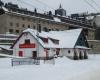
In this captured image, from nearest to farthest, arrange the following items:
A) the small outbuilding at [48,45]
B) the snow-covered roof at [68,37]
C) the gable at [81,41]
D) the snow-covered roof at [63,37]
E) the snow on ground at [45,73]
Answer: the snow on ground at [45,73] < the small outbuilding at [48,45] < the snow-covered roof at [63,37] < the snow-covered roof at [68,37] < the gable at [81,41]

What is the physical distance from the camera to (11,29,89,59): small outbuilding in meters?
45.8

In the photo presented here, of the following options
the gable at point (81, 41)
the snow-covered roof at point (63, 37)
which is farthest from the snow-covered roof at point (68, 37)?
the gable at point (81, 41)

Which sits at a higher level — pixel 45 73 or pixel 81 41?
pixel 81 41

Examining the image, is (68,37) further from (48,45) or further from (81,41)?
(48,45)

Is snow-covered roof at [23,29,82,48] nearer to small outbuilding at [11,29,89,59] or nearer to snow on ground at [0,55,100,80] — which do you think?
small outbuilding at [11,29,89,59]

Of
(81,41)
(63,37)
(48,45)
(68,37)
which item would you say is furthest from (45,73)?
(63,37)

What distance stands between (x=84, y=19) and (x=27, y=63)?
108720 mm

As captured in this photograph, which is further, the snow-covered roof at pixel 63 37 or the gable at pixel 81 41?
the gable at pixel 81 41

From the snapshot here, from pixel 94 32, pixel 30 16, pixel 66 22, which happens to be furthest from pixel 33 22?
pixel 94 32

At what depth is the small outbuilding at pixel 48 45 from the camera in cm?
4584

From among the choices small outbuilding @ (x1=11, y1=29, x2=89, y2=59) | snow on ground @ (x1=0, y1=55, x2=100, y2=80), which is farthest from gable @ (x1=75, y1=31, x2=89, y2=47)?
snow on ground @ (x1=0, y1=55, x2=100, y2=80)

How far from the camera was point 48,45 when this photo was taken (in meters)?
47.2

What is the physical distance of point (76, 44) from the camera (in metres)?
50.6

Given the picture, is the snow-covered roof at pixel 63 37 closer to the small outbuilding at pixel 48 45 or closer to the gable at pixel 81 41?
the small outbuilding at pixel 48 45
